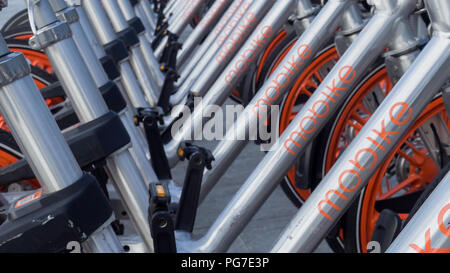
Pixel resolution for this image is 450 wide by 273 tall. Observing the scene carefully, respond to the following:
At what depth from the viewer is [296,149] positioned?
1.86 m

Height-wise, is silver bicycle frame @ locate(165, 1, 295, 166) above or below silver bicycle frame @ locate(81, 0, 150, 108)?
below

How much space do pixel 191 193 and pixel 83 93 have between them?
1.71 feet

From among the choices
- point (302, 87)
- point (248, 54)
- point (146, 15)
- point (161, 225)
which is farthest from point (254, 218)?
point (146, 15)

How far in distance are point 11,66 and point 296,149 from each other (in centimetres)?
90

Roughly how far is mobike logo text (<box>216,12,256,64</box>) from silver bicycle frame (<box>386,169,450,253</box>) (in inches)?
77.5

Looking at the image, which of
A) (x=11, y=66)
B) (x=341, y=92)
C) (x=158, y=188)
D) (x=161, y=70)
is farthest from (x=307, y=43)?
(x=161, y=70)

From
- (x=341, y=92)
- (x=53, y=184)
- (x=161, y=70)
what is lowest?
(x=161, y=70)

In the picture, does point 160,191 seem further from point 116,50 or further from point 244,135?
point 116,50

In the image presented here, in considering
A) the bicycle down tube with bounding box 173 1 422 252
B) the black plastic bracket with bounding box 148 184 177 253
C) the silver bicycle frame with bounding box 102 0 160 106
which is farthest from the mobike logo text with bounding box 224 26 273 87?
the black plastic bracket with bounding box 148 184 177 253

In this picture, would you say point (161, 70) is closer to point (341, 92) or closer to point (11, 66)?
point (341, 92)

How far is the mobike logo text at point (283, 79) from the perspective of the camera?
82.8 inches

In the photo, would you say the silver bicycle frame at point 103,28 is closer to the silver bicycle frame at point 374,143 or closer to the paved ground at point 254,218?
the paved ground at point 254,218

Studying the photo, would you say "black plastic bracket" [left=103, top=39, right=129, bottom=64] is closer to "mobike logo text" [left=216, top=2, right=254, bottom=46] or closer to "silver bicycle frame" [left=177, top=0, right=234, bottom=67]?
"mobike logo text" [left=216, top=2, right=254, bottom=46]

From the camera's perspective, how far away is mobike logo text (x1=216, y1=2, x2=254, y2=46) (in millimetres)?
3140
